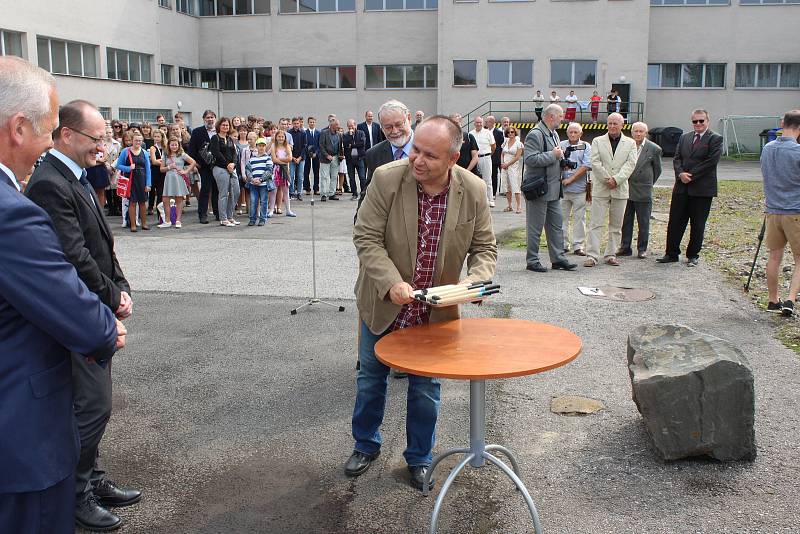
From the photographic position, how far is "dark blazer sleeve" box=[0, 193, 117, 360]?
7.04ft

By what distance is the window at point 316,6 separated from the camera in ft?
129

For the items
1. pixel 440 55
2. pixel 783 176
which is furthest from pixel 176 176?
pixel 440 55

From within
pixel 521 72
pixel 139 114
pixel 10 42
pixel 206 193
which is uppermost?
pixel 10 42

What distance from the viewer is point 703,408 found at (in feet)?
14.6

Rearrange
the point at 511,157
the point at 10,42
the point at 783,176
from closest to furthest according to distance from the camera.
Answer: the point at 783,176
the point at 511,157
the point at 10,42

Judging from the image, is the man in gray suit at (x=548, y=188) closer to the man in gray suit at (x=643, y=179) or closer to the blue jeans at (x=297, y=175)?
the man in gray suit at (x=643, y=179)

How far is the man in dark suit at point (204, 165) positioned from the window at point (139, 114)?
1783 cm

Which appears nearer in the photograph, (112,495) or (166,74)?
(112,495)

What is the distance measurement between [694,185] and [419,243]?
7.96 meters

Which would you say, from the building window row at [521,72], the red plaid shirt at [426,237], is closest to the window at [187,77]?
the building window row at [521,72]

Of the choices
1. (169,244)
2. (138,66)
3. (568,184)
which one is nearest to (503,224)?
(568,184)

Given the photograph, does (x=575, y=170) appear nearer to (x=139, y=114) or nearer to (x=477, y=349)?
(x=477, y=349)

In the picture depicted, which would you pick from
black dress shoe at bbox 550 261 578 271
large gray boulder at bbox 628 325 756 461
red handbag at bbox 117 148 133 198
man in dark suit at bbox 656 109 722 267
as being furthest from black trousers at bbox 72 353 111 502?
red handbag at bbox 117 148 133 198

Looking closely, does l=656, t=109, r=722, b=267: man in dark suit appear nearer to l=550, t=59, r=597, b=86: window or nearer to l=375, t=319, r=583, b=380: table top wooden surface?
l=375, t=319, r=583, b=380: table top wooden surface
